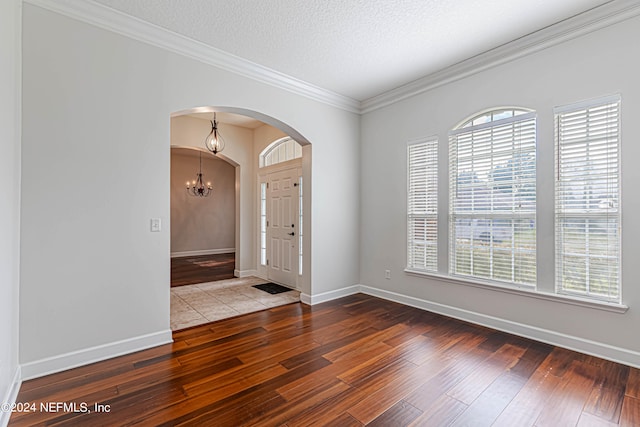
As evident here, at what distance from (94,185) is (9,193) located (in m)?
0.61

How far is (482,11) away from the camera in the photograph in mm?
2631

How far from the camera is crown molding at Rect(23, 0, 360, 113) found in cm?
251

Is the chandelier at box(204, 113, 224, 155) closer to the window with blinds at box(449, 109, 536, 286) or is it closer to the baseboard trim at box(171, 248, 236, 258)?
the window with blinds at box(449, 109, 536, 286)

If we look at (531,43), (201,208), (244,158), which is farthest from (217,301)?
(201,208)

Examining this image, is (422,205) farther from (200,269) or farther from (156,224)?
(200,269)

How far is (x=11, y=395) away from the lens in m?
2.01

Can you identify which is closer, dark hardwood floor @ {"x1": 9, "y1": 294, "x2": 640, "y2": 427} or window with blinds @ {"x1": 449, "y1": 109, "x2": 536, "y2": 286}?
dark hardwood floor @ {"x1": 9, "y1": 294, "x2": 640, "y2": 427}

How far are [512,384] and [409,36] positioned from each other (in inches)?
126

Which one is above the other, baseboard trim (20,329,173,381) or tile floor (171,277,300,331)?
baseboard trim (20,329,173,381)

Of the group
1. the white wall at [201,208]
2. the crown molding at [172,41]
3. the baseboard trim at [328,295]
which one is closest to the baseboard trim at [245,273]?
the baseboard trim at [328,295]

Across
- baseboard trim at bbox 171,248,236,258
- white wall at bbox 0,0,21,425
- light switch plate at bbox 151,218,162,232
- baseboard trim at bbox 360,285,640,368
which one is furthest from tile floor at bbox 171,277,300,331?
baseboard trim at bbox 171,248,236,258

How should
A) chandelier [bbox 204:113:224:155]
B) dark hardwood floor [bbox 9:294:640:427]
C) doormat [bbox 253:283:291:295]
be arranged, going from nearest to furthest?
dark hardwood floor [bbox 9:294:640:427] < doormat [bbox 253:283:291:295] < chandelier [bbox 204:113:224:155]

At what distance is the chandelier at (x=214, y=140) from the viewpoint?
5516 mm

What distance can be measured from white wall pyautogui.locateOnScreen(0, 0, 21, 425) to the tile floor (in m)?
1.41
